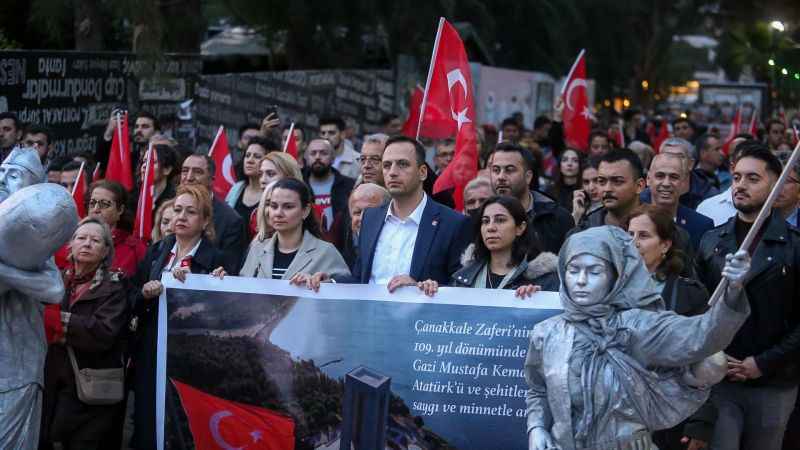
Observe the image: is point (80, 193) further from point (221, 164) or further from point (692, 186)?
point (692, 186)

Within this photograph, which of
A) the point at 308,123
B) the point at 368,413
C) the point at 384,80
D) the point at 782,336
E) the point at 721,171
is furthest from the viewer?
the point at 384,80

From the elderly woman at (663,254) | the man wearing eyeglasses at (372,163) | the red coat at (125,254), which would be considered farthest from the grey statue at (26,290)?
the man wearing eyeglasses at (372,163)

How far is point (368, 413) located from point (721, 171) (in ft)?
27.6

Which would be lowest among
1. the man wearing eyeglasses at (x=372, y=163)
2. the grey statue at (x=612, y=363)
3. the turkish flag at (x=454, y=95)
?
the grey statue at (x=612, y=363)

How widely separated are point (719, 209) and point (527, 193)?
4.78 ft

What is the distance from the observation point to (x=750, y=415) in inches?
256

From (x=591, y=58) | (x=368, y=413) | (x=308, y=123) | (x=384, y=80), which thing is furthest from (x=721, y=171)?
(x=591, y=58)

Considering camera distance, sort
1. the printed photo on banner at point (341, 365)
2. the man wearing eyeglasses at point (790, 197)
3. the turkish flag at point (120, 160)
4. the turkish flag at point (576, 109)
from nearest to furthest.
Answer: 1. the printed photo on banner at point (341, 365)
2. the man wearing eyeglasses at point (790, 197)
3. the turkish flag at point (120, 160)
4. the turkish flag at point (576, 109)

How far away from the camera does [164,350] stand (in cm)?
687

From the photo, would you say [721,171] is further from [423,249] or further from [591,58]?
[591,58]

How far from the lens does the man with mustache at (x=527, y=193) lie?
784 centimetres

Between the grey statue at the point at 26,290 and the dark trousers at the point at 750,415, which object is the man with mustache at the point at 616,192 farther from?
the grey statue at the point at 26,290

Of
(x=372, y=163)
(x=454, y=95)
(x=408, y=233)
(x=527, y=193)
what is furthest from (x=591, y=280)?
(x=372, y=163)

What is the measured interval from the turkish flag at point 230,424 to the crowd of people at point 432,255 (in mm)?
476
